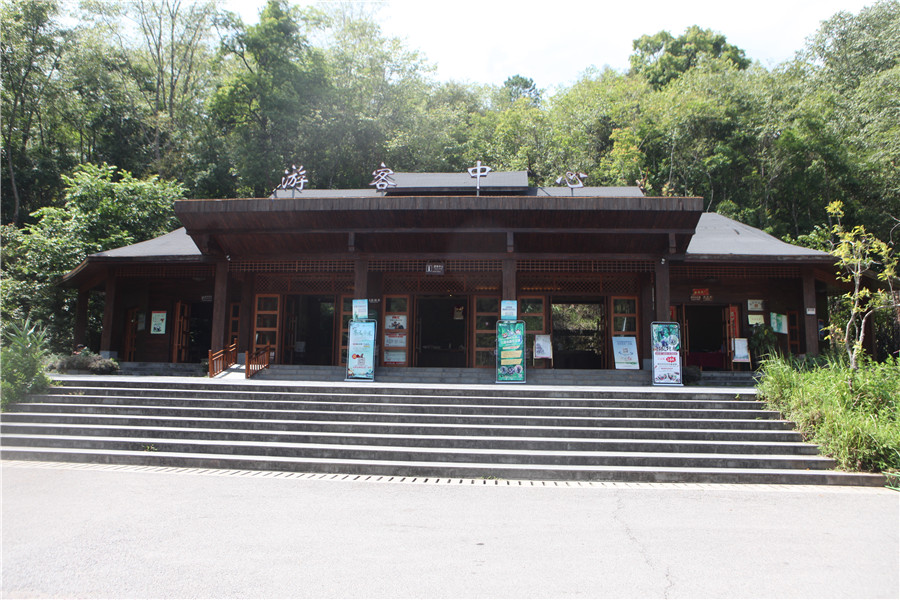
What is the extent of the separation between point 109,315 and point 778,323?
1766 cm

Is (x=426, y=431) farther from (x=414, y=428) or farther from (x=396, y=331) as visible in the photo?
(x=396, y=331)

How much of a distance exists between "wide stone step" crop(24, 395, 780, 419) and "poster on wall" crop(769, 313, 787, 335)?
696 cm

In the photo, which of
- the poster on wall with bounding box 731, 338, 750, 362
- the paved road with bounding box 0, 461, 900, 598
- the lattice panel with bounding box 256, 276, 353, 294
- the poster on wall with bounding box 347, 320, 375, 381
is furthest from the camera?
the lattice panel with bounding box 256, 276, 353, 294

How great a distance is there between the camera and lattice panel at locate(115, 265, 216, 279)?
579 inches

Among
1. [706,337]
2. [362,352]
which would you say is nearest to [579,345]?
[706,337]

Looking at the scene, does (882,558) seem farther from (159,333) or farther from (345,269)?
(159,333)

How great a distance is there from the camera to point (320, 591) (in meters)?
3.56

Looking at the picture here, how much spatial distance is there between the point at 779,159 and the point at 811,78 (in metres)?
6.20

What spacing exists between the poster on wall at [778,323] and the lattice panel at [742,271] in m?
1.67

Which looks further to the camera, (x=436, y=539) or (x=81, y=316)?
(x=81, y=316)

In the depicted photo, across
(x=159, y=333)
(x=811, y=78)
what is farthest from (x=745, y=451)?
(x=811, y=78)

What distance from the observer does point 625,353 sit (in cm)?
1353

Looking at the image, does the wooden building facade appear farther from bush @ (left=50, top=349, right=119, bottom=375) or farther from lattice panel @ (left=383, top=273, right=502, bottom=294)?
bush @ (left=50, top=349, right=119, bottom=375)

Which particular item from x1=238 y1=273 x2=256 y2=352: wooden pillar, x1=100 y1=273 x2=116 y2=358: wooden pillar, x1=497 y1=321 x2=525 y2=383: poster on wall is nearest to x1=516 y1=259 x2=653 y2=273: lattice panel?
x1=497 y1=321 x2=525 y2=383: poster on wall
